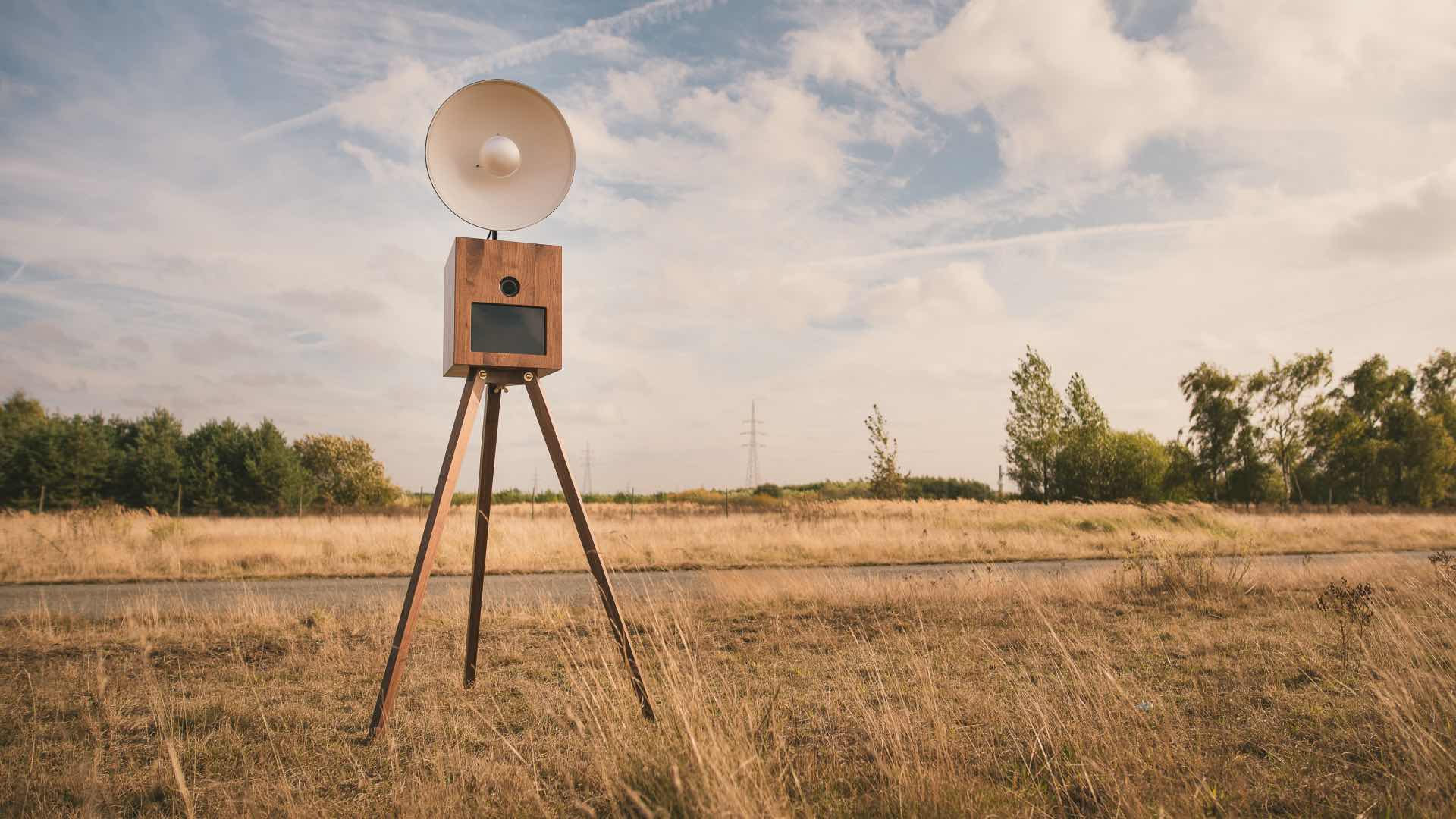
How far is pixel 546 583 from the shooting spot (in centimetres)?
1120

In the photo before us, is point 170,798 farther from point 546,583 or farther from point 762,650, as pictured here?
point 546,583

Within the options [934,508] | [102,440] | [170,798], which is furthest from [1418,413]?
[102,440]

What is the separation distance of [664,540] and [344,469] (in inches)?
1192

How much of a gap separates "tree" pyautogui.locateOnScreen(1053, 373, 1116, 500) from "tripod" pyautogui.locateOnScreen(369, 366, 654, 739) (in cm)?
3658

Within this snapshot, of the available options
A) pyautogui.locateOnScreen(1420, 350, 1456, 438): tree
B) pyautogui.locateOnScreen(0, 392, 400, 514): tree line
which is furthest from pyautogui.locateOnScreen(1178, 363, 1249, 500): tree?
pyautogui.locateOnScreen(0, 392, 400, 514): tree line

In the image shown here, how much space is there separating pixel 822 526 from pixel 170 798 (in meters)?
17.0

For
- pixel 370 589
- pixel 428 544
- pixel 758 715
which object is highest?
pixel 428 544

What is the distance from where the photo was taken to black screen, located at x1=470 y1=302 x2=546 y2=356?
14.7 feet

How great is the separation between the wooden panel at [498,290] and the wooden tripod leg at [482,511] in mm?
346

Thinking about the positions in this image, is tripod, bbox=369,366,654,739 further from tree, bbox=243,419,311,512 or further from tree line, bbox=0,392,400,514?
tree, bbox=243,419,311,512

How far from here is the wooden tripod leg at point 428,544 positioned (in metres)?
4.16

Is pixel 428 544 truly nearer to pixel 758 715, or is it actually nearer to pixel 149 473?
pixel 758 715

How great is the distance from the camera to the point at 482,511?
4.70 m

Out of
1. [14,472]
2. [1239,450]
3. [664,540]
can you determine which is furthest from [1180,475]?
[14,472]
